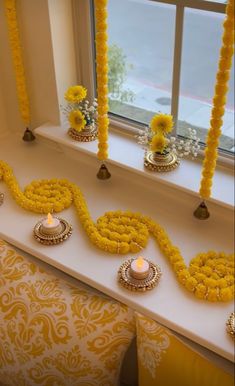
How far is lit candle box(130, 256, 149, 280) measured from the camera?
1482mm

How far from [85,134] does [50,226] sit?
0.41m

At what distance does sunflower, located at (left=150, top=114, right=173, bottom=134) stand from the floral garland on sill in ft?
0.98

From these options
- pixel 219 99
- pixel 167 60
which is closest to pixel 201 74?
pixel 167 60

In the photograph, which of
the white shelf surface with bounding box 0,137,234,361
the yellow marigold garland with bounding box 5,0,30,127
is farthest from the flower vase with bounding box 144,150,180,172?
the yellow marigold garland with bounding box 5,0,30,127

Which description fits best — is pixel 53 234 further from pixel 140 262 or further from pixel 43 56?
pixel 43 56

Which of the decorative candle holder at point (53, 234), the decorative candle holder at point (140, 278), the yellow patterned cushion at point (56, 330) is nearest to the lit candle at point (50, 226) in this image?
the decorative candle holder at point (53, 234)

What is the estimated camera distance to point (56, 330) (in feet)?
4.94

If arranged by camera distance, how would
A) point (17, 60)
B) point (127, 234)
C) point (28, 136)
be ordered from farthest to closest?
point (28, 136) → point (17, 60) → point (127, 234)

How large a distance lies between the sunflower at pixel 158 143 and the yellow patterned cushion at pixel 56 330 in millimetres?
522

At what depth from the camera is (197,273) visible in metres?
1.48

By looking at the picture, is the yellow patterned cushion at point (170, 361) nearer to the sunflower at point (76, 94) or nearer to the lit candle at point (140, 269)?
the lit candle at point (140, 269)

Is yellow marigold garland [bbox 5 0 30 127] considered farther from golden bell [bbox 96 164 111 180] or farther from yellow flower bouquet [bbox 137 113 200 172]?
yellow flower bouquet [bbox 137 113 200 172]

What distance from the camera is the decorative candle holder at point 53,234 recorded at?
1.64 metres

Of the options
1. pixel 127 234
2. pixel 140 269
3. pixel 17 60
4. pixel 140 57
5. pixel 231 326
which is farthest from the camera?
pixel 17 60
